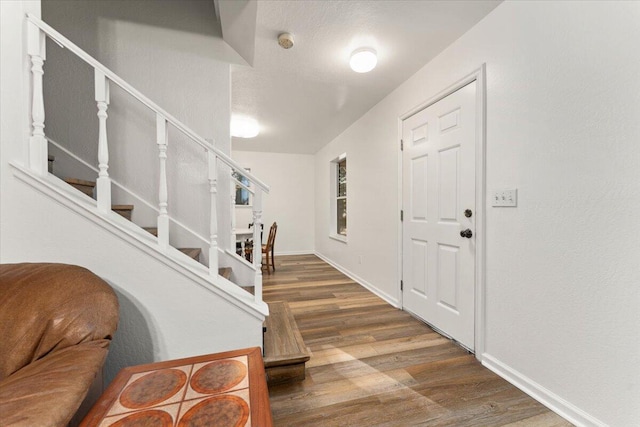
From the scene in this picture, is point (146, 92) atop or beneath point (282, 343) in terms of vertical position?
atop

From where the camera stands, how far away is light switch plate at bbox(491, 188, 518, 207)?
→ 156cm

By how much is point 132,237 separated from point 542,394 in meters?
2.34

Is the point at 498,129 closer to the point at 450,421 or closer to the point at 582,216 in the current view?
the point at 582,216

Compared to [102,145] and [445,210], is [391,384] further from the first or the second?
[102,145]

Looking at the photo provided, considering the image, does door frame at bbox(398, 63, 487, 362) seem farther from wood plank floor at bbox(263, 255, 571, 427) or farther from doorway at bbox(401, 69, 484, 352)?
wood plank floor at bbox(263, 255, 571, 427)

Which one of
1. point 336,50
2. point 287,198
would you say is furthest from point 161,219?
point 287,198

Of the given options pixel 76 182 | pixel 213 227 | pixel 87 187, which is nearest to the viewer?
pixel 213 227

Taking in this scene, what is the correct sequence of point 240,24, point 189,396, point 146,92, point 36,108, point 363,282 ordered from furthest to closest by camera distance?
point 363,282, point 146,92, point 240,24, point 36,108, point 189,396

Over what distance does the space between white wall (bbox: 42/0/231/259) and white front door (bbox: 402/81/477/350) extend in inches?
69.5

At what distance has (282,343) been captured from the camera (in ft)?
5.49

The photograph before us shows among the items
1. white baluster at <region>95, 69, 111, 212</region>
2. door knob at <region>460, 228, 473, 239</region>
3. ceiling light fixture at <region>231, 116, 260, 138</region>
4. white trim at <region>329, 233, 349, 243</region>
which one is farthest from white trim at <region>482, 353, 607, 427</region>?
ceiling light fixture at <region>231, 116, 260, 138</region>

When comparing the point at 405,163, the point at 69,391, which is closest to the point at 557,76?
the point at 405,163

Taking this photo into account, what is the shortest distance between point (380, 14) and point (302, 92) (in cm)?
129

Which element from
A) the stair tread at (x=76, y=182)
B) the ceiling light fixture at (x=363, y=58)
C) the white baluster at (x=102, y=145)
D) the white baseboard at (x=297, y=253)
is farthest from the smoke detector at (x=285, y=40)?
the white baseboard at (x=297, y=253)
